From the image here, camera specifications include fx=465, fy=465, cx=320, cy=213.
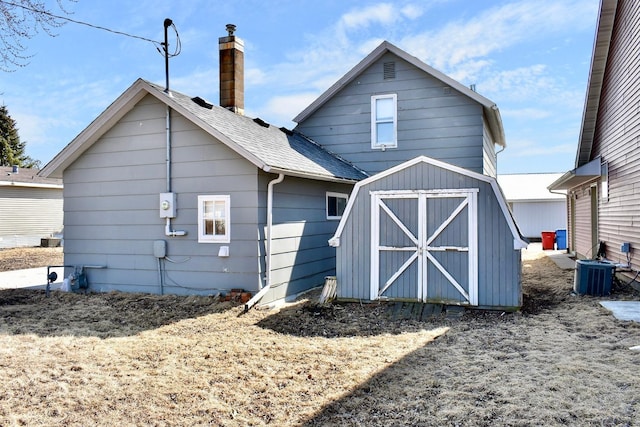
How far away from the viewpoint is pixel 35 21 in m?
6.46

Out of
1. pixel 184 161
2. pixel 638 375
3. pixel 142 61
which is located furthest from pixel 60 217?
pixel 638 375

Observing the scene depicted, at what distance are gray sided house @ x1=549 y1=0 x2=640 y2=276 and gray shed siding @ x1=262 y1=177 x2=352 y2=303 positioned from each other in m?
6.32

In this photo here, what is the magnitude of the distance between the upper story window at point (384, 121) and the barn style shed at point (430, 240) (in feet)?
14.8

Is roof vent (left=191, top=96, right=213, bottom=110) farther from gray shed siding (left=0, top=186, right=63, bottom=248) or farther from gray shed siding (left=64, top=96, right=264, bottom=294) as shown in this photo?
gray shed siding (left=0, top=186, right=63, bottom=248)

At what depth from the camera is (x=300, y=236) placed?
32.1ft

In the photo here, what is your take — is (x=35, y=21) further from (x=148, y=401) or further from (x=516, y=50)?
(x=516, y=50)

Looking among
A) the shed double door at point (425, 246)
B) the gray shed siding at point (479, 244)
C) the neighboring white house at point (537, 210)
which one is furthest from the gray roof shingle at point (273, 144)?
the neighboring white house at point (537, 210)

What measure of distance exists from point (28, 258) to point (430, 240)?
15.8m

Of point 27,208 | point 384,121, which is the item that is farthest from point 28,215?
point 384,121

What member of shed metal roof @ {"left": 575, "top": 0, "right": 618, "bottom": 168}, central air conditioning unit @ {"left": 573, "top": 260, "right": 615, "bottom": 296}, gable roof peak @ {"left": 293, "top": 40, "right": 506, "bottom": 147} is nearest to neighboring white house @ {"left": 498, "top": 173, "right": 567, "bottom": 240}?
shed metal roof @ {"left": 575, "top": 0, "right": 618, "bottom": 168}

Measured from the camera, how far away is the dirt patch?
15289 mm

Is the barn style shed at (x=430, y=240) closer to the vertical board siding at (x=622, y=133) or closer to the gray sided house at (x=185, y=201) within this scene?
the gray sided house at (x=185, y=201)

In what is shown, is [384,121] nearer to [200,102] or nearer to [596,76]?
[200,102]

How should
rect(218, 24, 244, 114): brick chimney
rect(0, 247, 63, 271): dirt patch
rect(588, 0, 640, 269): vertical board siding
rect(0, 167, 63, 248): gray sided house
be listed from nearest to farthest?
rect(588, 0, 640, 269): vertical board siding
rect(218, 24, 244, 114): brick chimney
rect(0, 247, 63, 271): dirt patch
rect(0, 167, 63, 248): gray sided house
